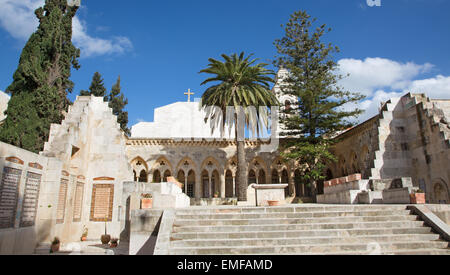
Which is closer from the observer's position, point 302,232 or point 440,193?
point 302,232

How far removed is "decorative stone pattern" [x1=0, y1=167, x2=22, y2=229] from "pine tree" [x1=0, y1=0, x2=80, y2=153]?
774 cm

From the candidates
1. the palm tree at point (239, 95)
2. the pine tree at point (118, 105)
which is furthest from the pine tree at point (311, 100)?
the pine tree at point (118, 105)

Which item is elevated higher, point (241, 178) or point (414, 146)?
point (414, 146)

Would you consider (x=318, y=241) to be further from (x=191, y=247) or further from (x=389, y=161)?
(x=389, y=161)

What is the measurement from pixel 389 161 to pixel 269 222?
8.33 metres

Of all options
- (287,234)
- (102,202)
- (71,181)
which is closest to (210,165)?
(102,202)

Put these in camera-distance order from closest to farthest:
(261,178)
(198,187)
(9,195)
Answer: (9,195)
(198,187)
(261,178)

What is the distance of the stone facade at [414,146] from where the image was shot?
11.3 meters

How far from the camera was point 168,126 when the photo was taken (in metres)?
33.4

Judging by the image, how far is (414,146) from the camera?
40.9ft

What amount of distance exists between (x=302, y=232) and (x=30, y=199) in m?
8.76

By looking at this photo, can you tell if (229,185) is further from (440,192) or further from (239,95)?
(440,192)

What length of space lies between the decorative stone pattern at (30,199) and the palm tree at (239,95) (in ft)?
41.8
